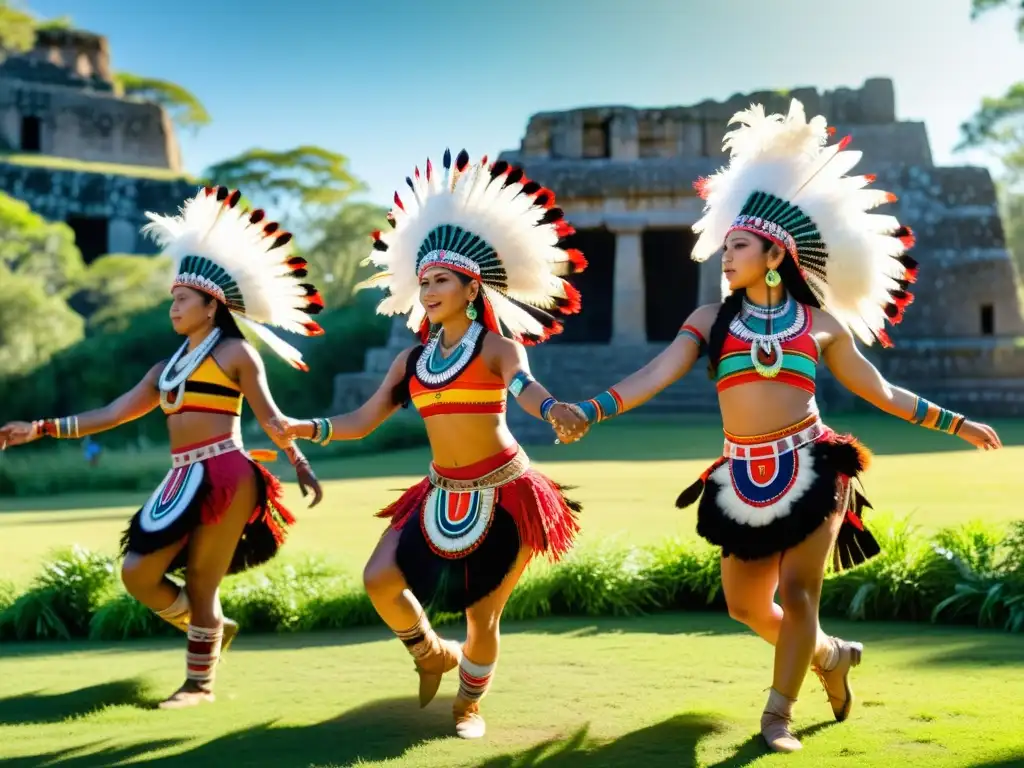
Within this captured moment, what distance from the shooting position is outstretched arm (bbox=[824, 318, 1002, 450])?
14.3ft

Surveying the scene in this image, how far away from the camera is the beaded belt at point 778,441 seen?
425 centimetres

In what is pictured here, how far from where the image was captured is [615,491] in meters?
10.9

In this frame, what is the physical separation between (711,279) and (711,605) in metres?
16.5

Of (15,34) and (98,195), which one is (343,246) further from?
(15,34)

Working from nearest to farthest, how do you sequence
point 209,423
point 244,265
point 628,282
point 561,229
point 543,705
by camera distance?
point 543,705, point 561,229, point 209,423, point 244,265, point 628,282

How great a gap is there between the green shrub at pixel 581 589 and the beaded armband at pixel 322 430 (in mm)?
1987

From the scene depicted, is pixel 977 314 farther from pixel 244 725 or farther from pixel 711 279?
pixel 244 725

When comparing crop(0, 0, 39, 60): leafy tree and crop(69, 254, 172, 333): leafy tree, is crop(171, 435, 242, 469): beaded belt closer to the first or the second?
crop(69, 254, 172, 333): leafy tree

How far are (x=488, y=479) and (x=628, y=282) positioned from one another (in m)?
18.9

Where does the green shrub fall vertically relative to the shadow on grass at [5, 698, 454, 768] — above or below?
above

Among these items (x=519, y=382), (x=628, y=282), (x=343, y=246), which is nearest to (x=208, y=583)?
(x=519, y=382)

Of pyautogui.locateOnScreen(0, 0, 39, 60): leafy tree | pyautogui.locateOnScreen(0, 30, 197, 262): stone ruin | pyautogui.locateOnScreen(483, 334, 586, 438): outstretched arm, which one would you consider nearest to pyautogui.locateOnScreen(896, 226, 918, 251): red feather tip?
pyautogui.locateOnScreen(483, 334, 586, 438): outstretched arm

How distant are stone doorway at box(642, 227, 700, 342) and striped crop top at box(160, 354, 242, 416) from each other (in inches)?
866

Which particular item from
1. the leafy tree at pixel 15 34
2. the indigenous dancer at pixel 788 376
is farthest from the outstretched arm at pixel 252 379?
the leafy tree at pixel 15 34
